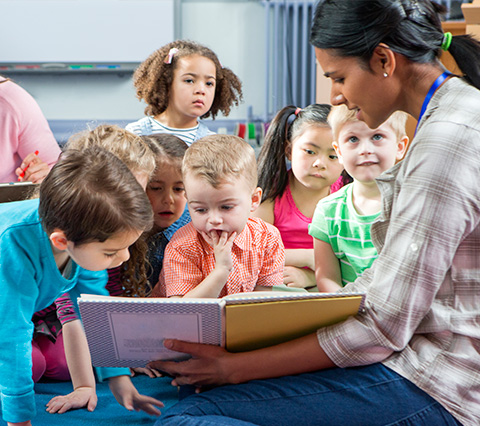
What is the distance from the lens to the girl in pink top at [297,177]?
179 centimetres

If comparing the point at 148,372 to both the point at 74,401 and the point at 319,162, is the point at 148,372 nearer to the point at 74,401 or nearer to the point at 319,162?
the point at 74,401

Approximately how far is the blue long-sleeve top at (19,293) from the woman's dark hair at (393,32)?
714 mm

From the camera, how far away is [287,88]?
430cm

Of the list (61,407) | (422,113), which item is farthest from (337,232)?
(61,407)

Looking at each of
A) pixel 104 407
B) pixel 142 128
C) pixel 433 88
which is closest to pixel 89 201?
pixel 104 407

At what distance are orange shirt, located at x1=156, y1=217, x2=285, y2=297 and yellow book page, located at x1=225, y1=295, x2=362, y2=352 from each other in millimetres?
376

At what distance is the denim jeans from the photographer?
3.22 ft

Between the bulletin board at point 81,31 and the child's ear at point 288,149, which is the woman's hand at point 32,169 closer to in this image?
the child's ear at point 288,149

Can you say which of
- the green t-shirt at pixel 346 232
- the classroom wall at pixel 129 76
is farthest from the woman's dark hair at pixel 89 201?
the classroom wall at pixel 129 76

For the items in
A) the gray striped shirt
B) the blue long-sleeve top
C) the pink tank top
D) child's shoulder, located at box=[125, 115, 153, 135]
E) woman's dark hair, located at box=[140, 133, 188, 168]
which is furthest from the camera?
→ child's shoulder, located at box=[125, 115, 153, 135]

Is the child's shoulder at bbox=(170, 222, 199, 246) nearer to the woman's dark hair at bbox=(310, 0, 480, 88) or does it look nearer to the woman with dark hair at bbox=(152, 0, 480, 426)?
the woman with dark hair at bbox=(152, 0, 480, 426)

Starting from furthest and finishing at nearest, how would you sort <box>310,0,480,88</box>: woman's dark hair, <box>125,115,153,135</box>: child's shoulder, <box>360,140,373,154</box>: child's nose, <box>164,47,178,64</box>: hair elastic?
<box>164,47,178,64</box>: hair elastic → <box>125,115,153,135</box>: child's shoulder → <box>360,140,373,154</box>: child's nose → <box>310,0,480,88</box>: woman's dark hair

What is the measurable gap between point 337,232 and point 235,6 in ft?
10.0

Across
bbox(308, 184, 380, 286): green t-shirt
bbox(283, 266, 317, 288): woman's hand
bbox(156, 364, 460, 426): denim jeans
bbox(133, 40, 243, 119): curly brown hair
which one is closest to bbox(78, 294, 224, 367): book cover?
bbox(156, 364, 460, 426): denim jeans
